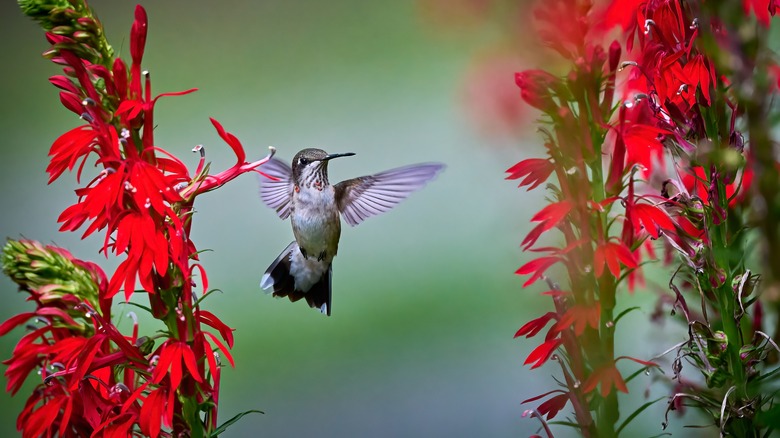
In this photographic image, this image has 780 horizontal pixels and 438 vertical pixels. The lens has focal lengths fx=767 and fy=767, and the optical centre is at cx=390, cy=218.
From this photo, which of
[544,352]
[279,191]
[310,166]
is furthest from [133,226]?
[279,191]

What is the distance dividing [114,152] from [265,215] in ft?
3.95

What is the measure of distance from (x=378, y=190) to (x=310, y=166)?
4.9 inches

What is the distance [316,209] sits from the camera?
1.20 meters

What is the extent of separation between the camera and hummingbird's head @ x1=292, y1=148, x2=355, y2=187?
1149 mm

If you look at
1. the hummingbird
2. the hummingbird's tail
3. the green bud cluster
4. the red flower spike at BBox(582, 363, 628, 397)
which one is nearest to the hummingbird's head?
the hummingbird

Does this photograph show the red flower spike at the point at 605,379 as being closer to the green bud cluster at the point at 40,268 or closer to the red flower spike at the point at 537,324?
the red flower spike at the point at 537,324

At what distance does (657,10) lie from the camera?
664mm

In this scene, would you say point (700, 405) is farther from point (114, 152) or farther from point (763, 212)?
point (114, 152)

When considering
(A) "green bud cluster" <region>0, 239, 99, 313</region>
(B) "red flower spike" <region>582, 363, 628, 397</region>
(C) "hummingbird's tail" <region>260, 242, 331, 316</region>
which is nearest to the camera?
(B) "red flower spike" <region>582, 363, 628, 397</region>

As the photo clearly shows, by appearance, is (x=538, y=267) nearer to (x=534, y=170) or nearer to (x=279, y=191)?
(x=534, y=170)

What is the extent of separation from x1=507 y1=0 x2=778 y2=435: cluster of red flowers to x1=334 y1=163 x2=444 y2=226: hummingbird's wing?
404mm

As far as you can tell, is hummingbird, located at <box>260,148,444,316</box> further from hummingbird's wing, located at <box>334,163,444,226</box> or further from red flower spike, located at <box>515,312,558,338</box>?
red flower spike, located at <box>515,312,558,338</box>

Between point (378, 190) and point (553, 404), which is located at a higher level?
point (378, 190)

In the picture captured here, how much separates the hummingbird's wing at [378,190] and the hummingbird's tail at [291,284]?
11 centimetres
